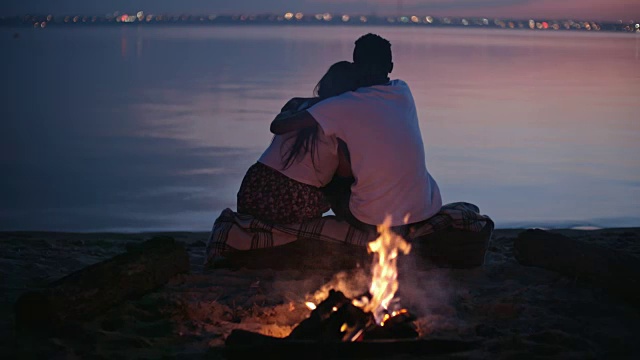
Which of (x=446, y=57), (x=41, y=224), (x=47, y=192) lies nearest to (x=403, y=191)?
(x=41, y=224)

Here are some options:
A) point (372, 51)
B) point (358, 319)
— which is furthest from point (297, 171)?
point (358, 319)

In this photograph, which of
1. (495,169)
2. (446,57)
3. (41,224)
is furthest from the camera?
(446,57)

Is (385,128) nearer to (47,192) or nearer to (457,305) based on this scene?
(457,305)

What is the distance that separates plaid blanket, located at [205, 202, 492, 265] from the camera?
19.1ft

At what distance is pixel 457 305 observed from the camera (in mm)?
5105

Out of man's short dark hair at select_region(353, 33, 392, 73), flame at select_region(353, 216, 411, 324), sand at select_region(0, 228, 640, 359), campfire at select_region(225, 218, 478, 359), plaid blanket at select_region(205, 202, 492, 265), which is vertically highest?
man's short dark hair at select_region(353, 33, 392, 73)

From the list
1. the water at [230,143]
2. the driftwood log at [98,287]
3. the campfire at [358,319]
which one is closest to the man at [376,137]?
the campfire at [358,319]

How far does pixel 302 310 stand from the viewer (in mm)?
4949

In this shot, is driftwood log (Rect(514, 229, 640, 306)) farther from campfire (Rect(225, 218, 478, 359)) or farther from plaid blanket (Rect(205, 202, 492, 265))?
campfire (Rect(225, 218, 478, 359))

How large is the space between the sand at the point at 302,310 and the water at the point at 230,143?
251cm

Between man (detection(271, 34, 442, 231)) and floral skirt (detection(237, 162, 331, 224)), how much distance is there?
0.25 metres

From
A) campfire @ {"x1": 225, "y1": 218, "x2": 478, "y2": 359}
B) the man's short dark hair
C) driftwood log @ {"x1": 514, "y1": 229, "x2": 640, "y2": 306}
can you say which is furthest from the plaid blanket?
campfire @ {"x1": 225, "y1": 218, "x2": 478, "y2": 359}

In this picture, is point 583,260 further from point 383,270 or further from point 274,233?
point 274,233

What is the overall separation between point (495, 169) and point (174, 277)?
20.4 ft
